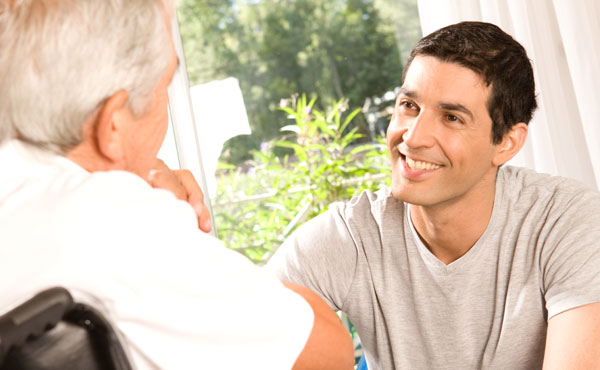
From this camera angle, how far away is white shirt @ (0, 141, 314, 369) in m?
0.63

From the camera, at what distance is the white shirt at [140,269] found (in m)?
0.63

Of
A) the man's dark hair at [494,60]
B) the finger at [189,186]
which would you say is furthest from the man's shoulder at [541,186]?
the finger at [189,186]

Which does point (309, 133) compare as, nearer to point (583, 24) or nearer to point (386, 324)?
point (583, 24)

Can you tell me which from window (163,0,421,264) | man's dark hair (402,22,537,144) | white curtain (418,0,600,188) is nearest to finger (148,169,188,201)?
man's dark hair (402,22,537,144)

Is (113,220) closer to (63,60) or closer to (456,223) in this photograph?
(63,60)

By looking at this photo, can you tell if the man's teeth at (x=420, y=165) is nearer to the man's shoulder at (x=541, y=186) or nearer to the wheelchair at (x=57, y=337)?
the man's shoulder at (x=541, y=186)

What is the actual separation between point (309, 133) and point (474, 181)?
1570mm

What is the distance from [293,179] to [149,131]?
246 cm

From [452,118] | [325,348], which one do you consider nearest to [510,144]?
[452,118]

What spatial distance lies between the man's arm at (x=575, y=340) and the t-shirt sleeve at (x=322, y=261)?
488mm

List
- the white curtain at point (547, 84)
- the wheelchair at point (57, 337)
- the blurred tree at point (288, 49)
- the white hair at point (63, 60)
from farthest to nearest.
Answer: the blurred tree at point (288, 49) → the white curtain at point (547, 84) → the white hair at point (63, 60) → the wheelchair at point (57, 337)

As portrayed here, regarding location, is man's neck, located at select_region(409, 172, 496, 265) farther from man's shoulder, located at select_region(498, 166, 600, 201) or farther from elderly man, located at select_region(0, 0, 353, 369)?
elderly man, located at select_region(0, 0, 353, 369)

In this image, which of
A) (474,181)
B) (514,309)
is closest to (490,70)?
(474,181)

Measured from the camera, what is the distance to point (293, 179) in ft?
10.6
